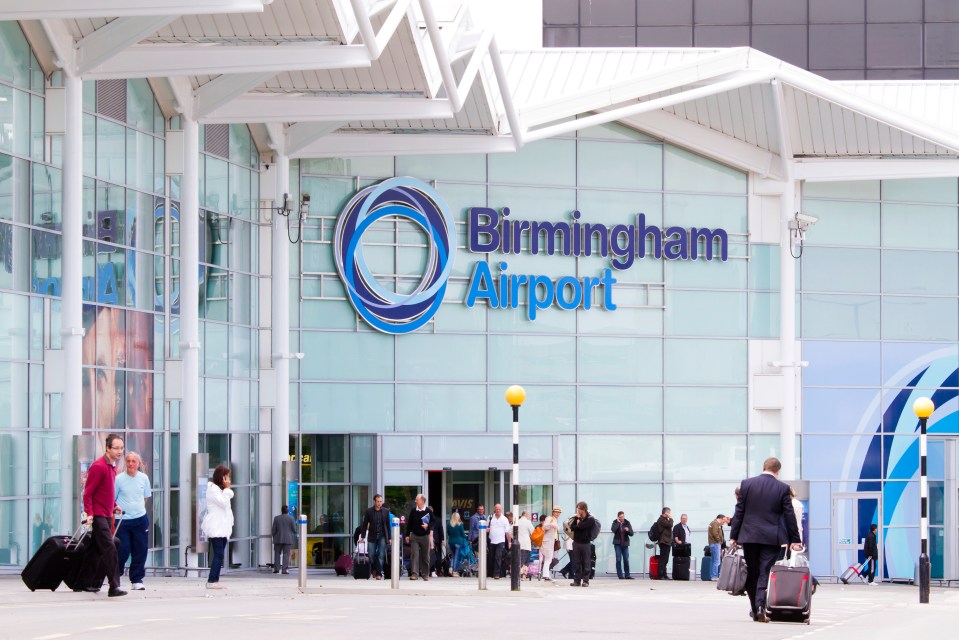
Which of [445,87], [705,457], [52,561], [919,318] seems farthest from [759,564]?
[919,318]

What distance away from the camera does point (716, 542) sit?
33.1m

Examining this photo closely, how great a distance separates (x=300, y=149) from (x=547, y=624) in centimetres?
1792

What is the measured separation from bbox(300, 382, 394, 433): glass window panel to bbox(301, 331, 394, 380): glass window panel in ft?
0.70

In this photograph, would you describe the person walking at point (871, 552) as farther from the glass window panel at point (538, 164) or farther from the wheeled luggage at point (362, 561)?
the wheeled luggage at point (362, 561)

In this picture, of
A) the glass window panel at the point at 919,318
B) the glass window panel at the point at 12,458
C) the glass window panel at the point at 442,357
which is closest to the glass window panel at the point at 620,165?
the glass window panel at the point at 442,357

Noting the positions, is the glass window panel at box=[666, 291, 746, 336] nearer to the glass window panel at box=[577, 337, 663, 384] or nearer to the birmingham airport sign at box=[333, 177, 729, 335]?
the glass window panel at box=[577, 337, 663, 384]

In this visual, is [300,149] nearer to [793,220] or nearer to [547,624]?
[793,220]

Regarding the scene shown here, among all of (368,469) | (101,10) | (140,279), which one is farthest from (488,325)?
(101,10)

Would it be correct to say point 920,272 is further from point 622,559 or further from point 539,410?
point 622,559

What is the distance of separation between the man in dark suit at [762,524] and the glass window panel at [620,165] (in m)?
19.5

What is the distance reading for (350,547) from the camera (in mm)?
32219

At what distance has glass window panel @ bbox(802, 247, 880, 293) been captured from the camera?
35.8 meters

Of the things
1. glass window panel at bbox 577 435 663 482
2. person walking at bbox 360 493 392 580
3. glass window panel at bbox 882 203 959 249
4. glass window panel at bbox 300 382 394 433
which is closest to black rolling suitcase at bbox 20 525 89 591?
person walking at bbox 360 493 392 580

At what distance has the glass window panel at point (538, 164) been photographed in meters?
33.8
